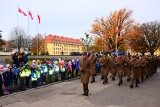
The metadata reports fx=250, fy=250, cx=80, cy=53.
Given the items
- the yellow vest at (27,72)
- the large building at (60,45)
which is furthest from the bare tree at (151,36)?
the yellow vest at (27,72)

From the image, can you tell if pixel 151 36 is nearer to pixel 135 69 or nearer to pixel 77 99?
pixel 135 69

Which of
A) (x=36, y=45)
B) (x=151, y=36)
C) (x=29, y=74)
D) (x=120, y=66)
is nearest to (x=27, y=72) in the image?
(x=29, y=74)

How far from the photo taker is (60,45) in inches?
5044

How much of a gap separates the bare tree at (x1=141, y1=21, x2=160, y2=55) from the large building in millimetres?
54460

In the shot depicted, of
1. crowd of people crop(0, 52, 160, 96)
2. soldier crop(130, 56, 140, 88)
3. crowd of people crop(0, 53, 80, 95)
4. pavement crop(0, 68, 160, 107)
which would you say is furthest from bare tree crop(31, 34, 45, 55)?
pavement crop(0, 68, 160, 107)

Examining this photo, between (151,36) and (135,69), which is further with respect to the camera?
(151,36)

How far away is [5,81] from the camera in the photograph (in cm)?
1121

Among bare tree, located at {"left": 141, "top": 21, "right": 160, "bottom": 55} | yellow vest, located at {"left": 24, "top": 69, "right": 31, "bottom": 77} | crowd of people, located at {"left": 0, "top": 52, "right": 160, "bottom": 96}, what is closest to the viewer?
crowd of people, located at {"left": 0, "top": 52, "right": 160, "bottom": 96}

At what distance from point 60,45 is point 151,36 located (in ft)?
227

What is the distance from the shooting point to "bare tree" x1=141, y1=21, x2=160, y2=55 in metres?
65.1

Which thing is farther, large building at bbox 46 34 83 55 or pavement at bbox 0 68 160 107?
large building at bbox 46 34 83 55

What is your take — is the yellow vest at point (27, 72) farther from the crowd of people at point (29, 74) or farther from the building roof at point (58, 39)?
the building roof at point (58, 39)

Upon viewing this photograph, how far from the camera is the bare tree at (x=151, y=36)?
65125 mm

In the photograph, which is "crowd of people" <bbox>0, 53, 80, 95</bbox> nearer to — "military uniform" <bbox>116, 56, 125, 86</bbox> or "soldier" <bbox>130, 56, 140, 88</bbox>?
"military uniform" <bbox>116, 56, 125, 86</bbox>
